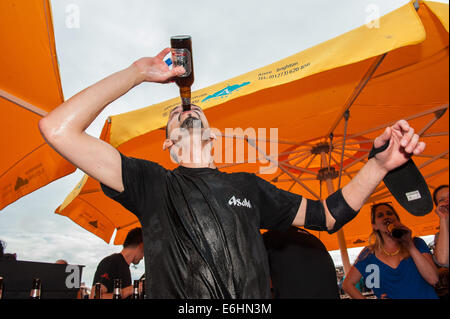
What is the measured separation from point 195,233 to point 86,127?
564 millimetres

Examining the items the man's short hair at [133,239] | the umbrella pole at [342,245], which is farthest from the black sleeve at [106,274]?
the umbrella pole at [342,245]

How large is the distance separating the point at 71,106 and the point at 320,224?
1.15 meters

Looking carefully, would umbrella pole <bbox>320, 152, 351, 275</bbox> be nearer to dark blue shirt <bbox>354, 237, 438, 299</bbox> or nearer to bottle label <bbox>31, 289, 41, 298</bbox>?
dark blue shirt <bbox>354, 237, 438, 299</bbox>

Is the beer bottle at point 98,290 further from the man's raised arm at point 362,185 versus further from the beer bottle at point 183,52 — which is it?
the man's raised arm at point 362,185

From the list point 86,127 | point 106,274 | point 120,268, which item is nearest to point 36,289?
point 106,274

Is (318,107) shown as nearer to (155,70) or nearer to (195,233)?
(155,70)

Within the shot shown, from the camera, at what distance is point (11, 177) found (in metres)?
2.68

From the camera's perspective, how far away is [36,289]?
203 cm

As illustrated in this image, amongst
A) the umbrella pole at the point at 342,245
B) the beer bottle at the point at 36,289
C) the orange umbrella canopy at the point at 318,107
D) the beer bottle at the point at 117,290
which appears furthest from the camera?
the umbrella pole at the point at 342,245

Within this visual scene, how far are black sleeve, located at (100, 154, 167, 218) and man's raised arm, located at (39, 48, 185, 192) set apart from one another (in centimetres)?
2

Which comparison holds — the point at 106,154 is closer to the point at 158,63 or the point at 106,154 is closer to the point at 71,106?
A: the point at 71,106

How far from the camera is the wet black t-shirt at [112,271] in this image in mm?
2979

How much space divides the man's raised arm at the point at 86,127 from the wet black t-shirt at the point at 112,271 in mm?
2286

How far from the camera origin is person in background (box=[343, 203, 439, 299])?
2.30 meters
